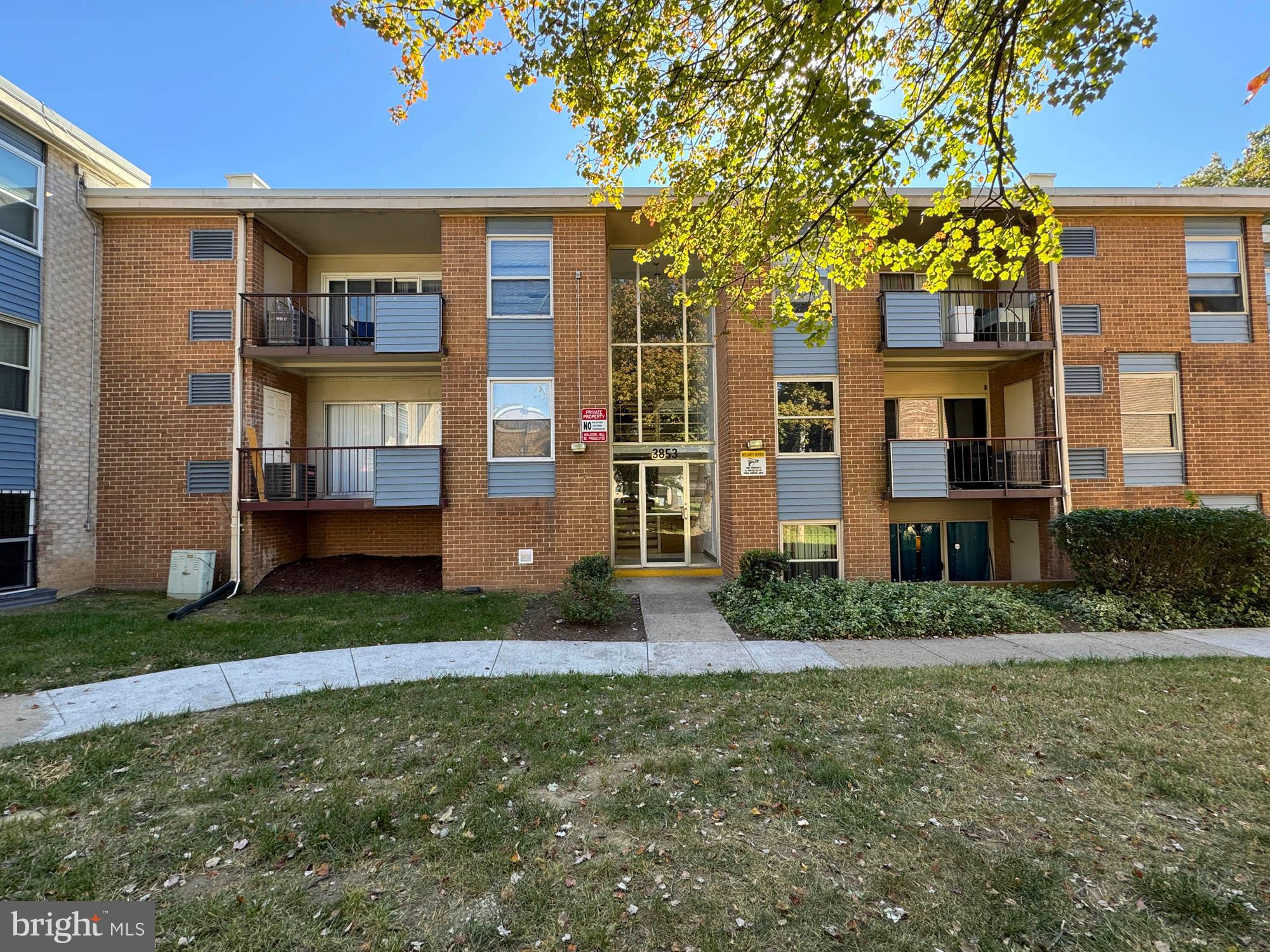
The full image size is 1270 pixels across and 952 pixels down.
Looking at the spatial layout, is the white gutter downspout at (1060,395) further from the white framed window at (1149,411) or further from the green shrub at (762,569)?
the green shrub at (762,569)

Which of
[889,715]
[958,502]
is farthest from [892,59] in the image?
[958,502]

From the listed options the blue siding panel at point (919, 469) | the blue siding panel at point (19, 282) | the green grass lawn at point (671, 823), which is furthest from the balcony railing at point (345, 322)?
the blue siding panel at point (919, 469)

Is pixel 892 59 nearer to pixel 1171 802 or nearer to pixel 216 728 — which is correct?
pixel 1171 802

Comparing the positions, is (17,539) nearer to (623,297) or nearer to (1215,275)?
(623,297)

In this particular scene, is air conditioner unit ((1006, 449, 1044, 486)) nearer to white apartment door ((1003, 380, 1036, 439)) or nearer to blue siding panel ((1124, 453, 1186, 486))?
white apartment door ((1003, 380, 1036, 439))

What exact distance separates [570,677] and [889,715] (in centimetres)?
303

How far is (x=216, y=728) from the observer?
448 centimetres

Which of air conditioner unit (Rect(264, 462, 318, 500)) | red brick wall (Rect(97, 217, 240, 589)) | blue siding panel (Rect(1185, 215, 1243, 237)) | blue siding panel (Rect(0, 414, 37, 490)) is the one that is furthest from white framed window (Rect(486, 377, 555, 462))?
blue siding panel (Rect(1185, 215, 1243, 237))

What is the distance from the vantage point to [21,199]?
369 inches

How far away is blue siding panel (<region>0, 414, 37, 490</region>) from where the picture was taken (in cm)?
905

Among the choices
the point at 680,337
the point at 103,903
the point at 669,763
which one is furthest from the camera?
the point at 680,337

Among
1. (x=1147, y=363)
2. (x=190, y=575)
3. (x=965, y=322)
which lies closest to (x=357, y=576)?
(x=190, y=575)

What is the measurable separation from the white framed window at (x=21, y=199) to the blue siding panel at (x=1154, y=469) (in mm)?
20576

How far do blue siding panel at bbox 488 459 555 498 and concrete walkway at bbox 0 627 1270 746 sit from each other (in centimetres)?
399
